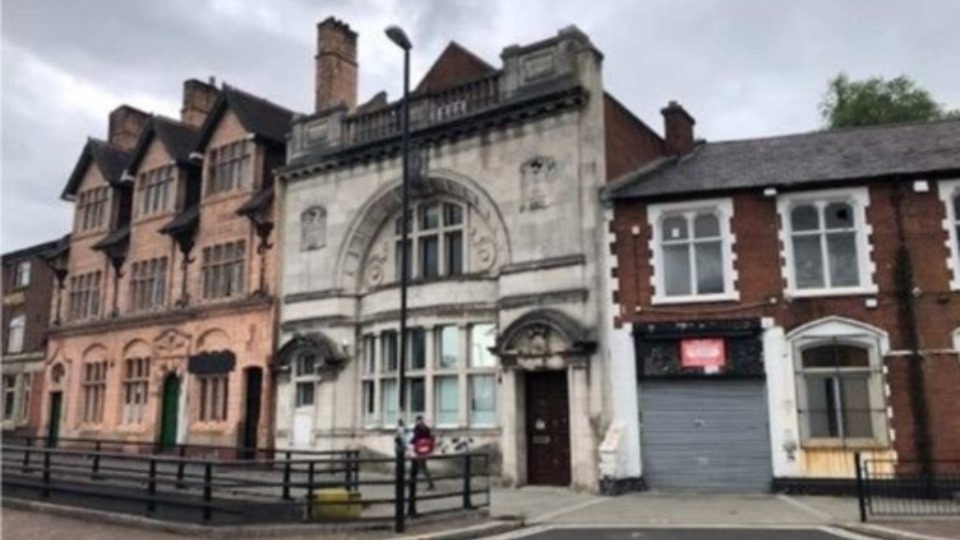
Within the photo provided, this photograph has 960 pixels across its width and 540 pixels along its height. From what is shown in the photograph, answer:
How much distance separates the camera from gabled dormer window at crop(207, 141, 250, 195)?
92.7ft

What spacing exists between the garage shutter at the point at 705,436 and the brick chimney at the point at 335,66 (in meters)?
14.9

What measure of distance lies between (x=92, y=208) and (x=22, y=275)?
8.22 metres

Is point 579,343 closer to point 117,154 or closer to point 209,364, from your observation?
point 209,364

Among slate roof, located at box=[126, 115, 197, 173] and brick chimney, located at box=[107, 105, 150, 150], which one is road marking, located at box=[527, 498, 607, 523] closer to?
slate roof, located at box=[126, 115, 197, 173]

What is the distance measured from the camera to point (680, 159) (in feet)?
74.9

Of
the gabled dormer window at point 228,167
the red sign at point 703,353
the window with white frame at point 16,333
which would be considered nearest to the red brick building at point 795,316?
the red sign at point 703,353

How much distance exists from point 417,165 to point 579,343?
7.33 metres

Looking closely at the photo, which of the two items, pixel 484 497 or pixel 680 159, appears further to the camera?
pixel 680 159

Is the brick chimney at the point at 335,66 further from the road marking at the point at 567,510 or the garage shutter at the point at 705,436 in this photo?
the road marking at the point at 567,510

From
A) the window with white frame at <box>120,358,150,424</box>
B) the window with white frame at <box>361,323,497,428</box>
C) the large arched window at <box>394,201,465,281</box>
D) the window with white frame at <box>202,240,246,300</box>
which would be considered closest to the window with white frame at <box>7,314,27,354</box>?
the window with white frame at <box>120,358,150,424</box>

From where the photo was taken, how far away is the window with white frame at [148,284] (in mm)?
30266

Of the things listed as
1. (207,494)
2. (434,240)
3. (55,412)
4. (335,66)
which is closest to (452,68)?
(335,66)

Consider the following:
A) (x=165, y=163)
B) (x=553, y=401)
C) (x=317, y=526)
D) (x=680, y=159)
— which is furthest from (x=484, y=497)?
(x=165, y=163)

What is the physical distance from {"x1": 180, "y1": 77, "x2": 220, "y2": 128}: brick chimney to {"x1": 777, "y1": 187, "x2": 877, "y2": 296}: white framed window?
24984mm
